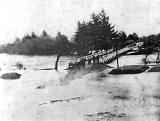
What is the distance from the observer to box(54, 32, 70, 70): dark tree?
128 inches

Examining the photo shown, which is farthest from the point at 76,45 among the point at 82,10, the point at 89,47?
the point at 82,10

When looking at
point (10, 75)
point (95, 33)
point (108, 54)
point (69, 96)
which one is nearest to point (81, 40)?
point (95, 33)

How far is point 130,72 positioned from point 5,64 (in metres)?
1.60

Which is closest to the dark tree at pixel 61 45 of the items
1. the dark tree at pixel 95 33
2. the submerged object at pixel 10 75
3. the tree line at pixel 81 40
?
the tree line at pixel 81 40

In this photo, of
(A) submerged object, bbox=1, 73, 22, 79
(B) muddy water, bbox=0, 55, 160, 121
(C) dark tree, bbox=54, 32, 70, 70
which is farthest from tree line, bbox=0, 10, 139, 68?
(A) submerged object, bbox=1, 73, 22, 79

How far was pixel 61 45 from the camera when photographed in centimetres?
327

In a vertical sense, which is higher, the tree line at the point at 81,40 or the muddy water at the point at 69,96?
the tree line at the point at 81,40

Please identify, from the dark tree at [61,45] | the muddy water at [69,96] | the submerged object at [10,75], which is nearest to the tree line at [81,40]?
the dark tree at [61,45]

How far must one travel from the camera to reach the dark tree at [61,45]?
10.6 feet

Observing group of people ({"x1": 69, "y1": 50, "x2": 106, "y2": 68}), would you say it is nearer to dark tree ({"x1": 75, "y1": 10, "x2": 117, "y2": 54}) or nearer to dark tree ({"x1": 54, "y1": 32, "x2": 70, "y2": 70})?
dark tree ({"x1": 75, "y1": 10, "x2": 117, "y2": 54})

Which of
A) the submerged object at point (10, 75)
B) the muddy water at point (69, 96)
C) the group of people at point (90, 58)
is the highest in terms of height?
the group of people at point (90, 58)

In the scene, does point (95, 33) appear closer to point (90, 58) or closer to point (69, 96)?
point (90, 58)

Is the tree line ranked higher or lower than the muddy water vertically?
higher

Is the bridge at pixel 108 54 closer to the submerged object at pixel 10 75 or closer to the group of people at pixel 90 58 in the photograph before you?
the group of people at pixel 90 58
